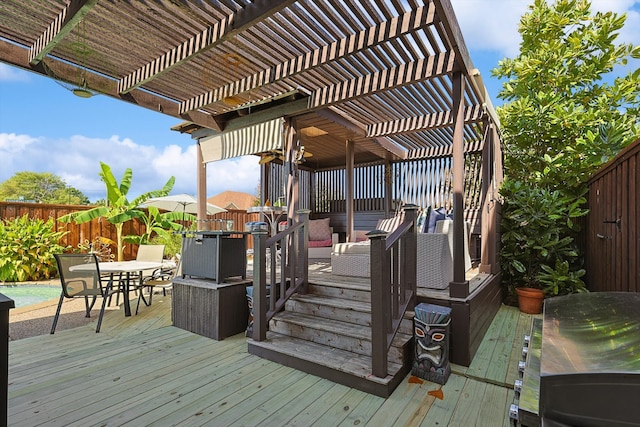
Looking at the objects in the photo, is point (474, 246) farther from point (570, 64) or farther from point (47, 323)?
point (47, 323)

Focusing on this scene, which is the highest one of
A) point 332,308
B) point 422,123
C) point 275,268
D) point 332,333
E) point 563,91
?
point 563,91

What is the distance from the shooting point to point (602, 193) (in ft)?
13.0

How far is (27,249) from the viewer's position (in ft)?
23.4

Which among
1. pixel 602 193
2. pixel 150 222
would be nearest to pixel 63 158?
pixel 150 222

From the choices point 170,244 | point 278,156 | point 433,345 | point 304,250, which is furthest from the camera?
point 170,244

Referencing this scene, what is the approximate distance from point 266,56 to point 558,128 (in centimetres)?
520

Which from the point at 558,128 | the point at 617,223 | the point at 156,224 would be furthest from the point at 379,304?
the point at 156,224

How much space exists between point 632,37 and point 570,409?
868 centimetres

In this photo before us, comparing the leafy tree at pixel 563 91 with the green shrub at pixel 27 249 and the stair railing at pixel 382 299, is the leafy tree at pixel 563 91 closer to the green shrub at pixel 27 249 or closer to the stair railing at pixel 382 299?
→ the stair railing at pixel 382 299

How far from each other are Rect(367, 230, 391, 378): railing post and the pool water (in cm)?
622

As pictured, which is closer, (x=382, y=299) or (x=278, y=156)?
(x=382, y=299)

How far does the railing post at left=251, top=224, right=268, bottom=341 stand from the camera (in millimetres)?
3225

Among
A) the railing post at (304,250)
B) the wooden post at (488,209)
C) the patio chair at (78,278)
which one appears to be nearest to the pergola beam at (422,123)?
the wooden post at (488,209)

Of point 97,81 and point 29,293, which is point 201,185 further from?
point 29,293
